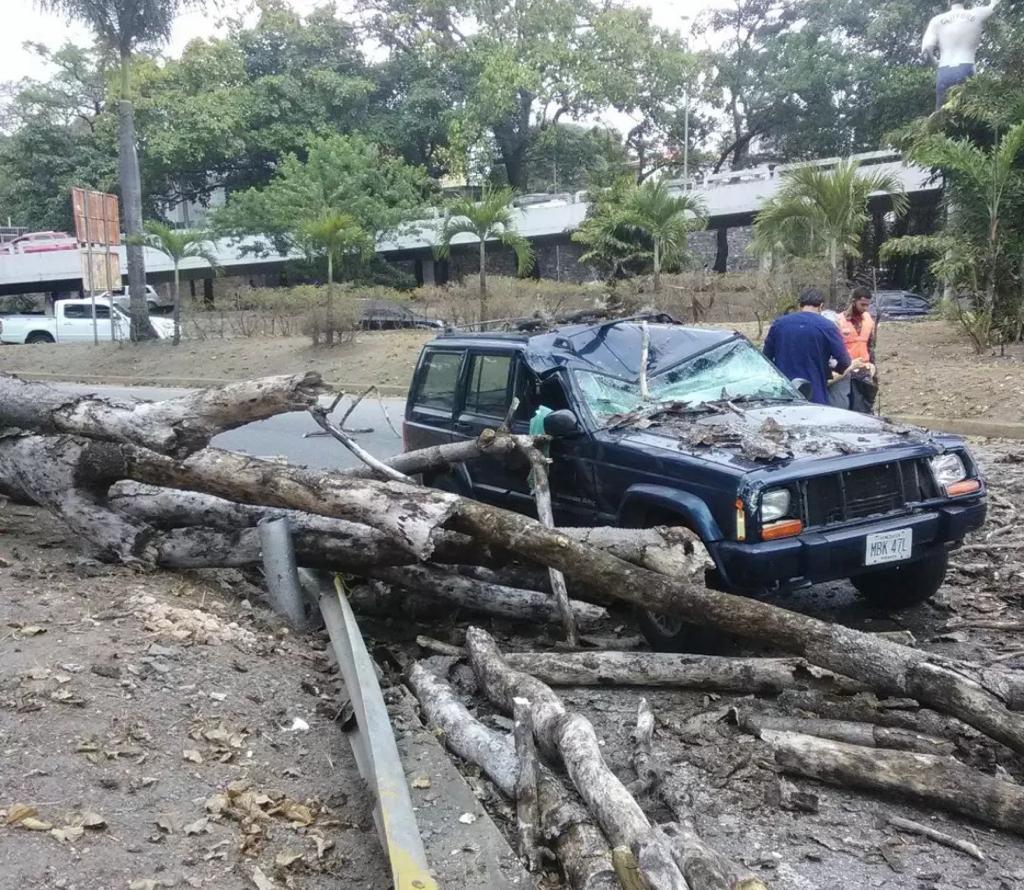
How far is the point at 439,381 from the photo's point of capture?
26.0 ft

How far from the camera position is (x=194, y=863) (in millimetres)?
3443

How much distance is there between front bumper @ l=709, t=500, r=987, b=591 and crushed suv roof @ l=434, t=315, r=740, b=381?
72.6 inches

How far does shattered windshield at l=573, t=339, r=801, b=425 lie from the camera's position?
21.3 feet

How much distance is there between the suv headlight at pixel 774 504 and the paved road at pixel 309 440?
6797 millimetres

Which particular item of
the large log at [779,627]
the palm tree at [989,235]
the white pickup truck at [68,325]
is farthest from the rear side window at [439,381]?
the white pickup truck at [68,325]

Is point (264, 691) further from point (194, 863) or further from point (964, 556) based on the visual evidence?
point (964, 556)

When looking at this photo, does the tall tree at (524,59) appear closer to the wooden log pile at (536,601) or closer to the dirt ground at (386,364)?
the dirt ground at (386,364)

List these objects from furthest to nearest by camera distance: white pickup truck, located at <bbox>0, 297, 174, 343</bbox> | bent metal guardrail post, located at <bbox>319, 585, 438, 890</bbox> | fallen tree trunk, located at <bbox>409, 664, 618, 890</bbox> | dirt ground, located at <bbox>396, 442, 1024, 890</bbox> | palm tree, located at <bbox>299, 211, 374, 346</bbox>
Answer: white pickup truck, located at <bbox>0, 297, 174, 343</bbox>, palm tree, located at <bbox>299, 211, 374, 346</bbox>, dirt ground, located at <bbox>396, 442, 1024, 890</bbox>, fallen tree trunk, located at <bbox>409, 664, 618, 890</bbox>, bent metal guardrail post, located at <bbox>319, 585, 438, 890</bbox>

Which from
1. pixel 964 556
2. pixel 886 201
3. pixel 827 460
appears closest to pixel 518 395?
pixel 827 460

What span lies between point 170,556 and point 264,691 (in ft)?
6.32

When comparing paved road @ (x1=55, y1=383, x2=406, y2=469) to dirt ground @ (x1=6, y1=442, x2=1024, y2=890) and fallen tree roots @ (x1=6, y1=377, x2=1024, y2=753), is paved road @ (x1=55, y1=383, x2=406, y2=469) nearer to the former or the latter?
fallen tree roots @ (x1=6, y1=377, x2=1024, y2=753)

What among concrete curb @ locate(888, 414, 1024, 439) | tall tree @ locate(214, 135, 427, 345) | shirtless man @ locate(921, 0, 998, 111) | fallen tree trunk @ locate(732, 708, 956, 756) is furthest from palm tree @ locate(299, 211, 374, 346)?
fallen tree trunk @ locate(732, 708, 956, 756)

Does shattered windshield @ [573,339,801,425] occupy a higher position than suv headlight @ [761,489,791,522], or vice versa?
shattered windshield @ [573,339,801,425]

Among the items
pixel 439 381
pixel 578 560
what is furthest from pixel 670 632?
pixel 439 381
